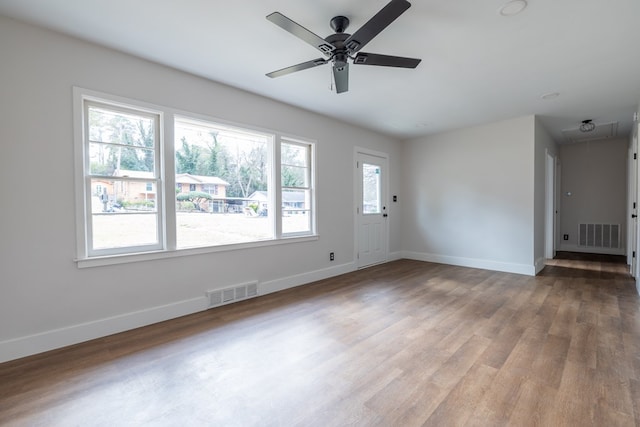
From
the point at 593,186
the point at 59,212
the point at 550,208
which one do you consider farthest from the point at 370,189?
the point at 593,186

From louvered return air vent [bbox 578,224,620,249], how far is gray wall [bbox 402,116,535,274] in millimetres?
3454

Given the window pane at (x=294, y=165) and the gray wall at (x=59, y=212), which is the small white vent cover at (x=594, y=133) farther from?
the gray wall at (x=59, y=212)

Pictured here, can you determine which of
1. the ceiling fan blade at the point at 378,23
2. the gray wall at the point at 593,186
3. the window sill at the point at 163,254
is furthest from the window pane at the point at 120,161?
the gray wall at the point at 593,186

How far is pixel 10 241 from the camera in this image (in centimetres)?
227

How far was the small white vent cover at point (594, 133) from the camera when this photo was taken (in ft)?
17.4

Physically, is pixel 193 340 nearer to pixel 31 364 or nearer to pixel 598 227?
pixel 31 364

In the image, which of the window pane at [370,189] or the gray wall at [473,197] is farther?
the window pane at [370,189]

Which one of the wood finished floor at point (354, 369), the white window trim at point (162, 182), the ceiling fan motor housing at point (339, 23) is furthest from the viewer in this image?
the white window trim at point (162, 182)

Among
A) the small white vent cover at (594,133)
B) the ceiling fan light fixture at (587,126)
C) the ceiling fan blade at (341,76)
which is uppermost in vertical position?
the small white vent cover at (594,133)

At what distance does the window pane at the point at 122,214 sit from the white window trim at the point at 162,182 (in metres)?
0.07

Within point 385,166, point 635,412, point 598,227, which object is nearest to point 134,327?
point 635,412

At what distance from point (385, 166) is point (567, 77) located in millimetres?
3113

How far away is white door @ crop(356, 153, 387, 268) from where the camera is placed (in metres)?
5.38

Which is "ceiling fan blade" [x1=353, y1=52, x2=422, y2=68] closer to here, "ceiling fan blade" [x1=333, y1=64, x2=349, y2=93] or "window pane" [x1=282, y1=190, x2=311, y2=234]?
"ceiling fan blade" [x1=333, y1=64, x2=349, y2=93]
